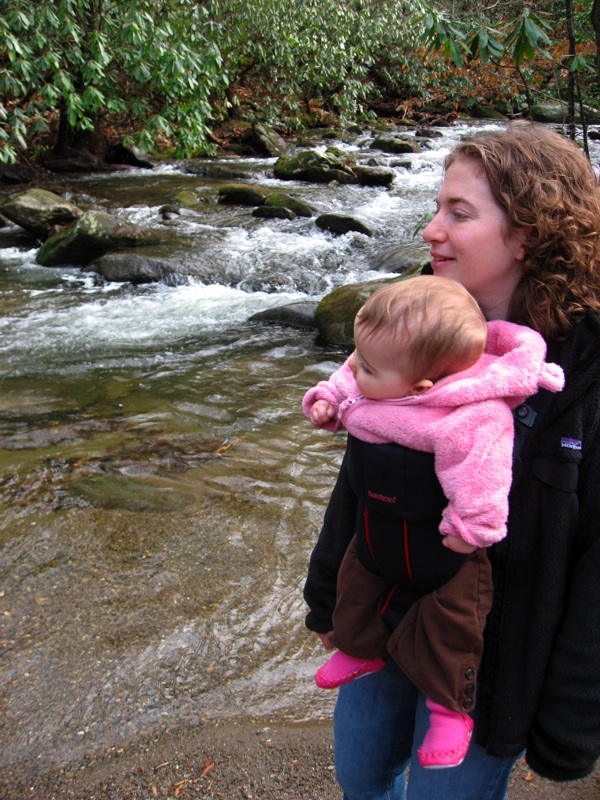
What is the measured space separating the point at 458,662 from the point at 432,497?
0.31 metres

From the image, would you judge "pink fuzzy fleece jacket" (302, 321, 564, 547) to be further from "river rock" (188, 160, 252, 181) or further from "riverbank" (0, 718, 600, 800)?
"river rock" (188, 160, 252, 181)

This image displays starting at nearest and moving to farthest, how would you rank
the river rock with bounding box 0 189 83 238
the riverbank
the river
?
the riverbank
the river
the river rock with bounding box 0 189 83 238

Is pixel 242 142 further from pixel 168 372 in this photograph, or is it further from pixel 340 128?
pixel 168 372

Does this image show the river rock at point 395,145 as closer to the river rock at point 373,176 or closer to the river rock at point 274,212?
the river rock at point 373,176

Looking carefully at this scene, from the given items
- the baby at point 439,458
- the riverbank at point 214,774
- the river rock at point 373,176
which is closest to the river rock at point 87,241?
the river rock at point 373,176

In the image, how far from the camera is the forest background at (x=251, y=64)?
475 centimetres

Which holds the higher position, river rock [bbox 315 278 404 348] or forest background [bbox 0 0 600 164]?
forest background [bbox 0 0 600 164]

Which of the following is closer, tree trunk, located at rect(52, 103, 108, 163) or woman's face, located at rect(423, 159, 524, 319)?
woman's face, located at rect(423, 159, 524, 319)

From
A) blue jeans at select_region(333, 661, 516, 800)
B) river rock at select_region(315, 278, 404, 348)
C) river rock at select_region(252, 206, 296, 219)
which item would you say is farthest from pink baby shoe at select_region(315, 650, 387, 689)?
river rock at select_region(252, 206, 296, 219)

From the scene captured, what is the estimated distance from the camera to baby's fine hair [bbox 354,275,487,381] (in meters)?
1.37

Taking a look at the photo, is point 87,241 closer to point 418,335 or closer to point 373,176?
point 373,176

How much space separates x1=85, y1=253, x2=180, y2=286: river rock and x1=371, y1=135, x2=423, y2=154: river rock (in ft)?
30.8

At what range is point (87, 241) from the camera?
948 centimetres

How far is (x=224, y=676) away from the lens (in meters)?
2.59
